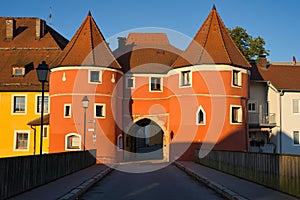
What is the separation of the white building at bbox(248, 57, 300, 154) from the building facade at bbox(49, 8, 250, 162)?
7.52m

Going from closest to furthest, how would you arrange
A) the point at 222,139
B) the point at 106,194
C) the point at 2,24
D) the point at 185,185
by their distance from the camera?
the point at 106,194
the point at 185,185
the point at 222,139
the point at 2,24

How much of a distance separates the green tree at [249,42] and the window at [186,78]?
18.9 meters

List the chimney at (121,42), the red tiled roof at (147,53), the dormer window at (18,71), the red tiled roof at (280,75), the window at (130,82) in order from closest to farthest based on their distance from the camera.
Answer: the window at (130,82), the red tiled roof at (147,53), the dormer window at (18,71), the chimney at (121,42), the red tiled roof at (280,75)

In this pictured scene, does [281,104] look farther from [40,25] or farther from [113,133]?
[40,25]

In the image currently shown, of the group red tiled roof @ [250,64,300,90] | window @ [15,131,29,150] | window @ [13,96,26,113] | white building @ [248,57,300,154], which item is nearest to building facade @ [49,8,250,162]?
window @ [13,96,26,113]

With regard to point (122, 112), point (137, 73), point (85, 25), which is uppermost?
point (85, 25)

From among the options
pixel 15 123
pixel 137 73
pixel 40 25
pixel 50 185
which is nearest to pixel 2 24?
pixel 40 25

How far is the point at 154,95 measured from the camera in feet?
138

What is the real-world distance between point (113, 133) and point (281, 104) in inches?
763

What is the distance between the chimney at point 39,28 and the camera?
1943 inches

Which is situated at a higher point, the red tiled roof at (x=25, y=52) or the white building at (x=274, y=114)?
the red tiled roof at (x=25, y=52)

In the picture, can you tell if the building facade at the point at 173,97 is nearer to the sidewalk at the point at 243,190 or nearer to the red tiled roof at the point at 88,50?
the red tiled roof at the point at 88,50

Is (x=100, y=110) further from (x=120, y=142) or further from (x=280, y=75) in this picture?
(x=280, y=75)

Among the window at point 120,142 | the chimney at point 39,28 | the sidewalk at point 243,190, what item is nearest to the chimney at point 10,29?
the chimney at point 39,28
